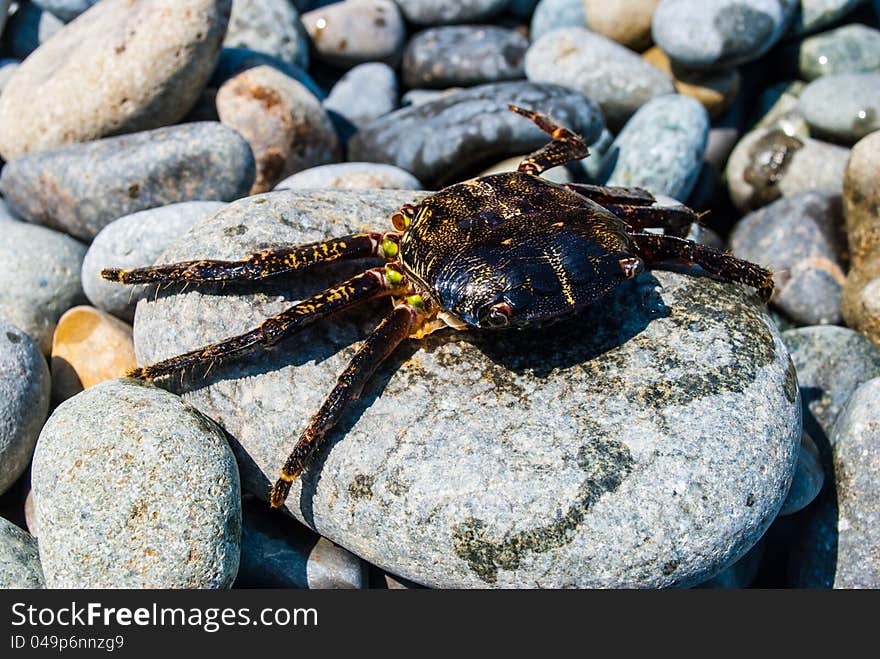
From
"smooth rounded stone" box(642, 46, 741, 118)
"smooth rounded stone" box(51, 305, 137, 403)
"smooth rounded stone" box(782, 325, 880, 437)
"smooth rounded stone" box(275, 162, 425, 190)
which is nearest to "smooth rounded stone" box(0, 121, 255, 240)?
"smooth rounded stone" box(275, 162, 425, 190)

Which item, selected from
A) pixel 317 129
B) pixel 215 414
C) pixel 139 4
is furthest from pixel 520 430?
pixel 139 4

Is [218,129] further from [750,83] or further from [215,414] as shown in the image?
[750,83]

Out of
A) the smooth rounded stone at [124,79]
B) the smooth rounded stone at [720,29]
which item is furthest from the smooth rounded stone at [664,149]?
the smooth rounded stone at [124,79]

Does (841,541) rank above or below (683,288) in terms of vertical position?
below

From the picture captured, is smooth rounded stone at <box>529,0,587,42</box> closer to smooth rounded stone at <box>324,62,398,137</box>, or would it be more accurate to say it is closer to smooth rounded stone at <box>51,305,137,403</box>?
→ smooth rounded stone at <box>324,62,398,137</box>

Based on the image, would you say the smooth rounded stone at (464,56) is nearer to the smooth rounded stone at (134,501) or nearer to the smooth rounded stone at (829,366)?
the smooth rounded stone at (829,366)

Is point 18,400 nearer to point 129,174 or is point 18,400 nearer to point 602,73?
point 129,174
